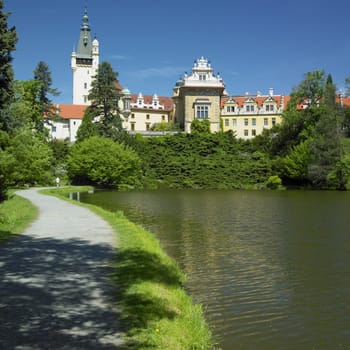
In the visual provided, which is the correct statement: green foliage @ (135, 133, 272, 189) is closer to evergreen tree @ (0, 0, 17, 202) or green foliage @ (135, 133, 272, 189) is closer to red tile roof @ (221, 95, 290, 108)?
red tile roof @ (221, 95, 290, 108)

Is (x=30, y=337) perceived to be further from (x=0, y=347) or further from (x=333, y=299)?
(x=333, y=299)

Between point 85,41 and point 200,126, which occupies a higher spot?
point 85,41

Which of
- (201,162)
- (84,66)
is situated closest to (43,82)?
(201,162)

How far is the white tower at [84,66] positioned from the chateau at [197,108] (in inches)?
8.3

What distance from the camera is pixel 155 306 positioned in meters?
6.56

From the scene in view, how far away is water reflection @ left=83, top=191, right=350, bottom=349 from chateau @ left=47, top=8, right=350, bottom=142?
43.7 meters

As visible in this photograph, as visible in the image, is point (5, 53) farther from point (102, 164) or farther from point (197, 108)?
point (197, 108)

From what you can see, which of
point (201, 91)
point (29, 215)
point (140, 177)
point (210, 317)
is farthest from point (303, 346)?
point (201, 91)

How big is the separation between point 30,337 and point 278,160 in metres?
51.7

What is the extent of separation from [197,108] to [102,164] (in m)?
25.7

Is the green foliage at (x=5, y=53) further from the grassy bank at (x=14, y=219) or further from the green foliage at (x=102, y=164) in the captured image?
the green foliage at (x=102, y=164)

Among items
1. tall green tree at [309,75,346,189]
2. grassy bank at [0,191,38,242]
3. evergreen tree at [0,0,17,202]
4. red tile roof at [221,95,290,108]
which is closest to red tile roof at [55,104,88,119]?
red tile roof at [221,95,290,108]

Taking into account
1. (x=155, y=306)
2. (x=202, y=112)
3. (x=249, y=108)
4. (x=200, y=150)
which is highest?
(x=249, y=108)

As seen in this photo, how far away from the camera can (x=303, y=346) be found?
248 inches
